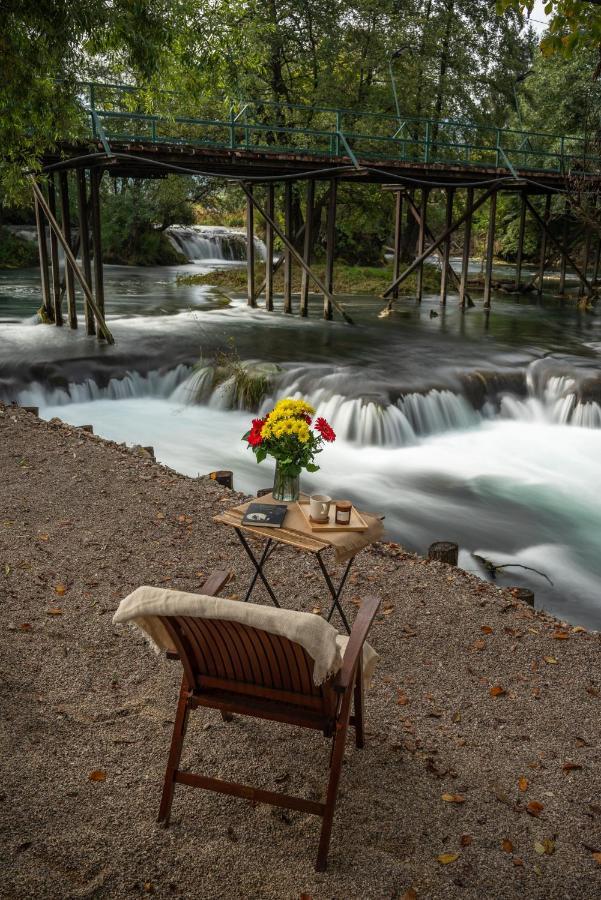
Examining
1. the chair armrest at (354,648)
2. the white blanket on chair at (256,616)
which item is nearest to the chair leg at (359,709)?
the chair armrest at (354,648)

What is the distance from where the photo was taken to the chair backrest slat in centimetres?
351

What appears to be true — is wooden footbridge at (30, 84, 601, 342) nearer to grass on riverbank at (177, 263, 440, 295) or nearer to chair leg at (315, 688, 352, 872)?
grass on riverbank at (177, 263, 440, 295)

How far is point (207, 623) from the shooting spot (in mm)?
3533

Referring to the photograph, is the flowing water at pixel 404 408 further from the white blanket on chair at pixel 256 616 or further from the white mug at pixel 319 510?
the white blanket on chair at pixel 256 616

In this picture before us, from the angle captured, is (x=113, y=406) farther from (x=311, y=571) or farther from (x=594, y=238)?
(x=594, y=238)

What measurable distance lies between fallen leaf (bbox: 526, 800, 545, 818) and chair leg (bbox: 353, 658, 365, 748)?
91 cm

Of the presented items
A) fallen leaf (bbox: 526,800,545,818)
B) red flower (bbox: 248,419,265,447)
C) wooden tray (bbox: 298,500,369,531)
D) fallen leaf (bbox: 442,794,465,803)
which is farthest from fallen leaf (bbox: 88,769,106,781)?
red flower (bbox: 248,419,265,447)

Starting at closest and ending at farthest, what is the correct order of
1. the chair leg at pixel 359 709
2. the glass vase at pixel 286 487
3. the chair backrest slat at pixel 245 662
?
the chair backrest slat at pixel 245 662 → the chair leg at pixel 359 709 → the glass vase at pixel 286 487

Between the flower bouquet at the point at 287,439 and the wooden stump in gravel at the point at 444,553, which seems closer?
the flower bouquet at the point at 287,439

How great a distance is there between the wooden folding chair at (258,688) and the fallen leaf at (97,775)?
453mm

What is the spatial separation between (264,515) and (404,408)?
30.3ft

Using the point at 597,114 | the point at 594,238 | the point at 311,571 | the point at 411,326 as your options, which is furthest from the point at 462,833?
the point at 594,238

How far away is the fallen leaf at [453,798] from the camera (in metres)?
4.07

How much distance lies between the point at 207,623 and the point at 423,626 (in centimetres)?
283
